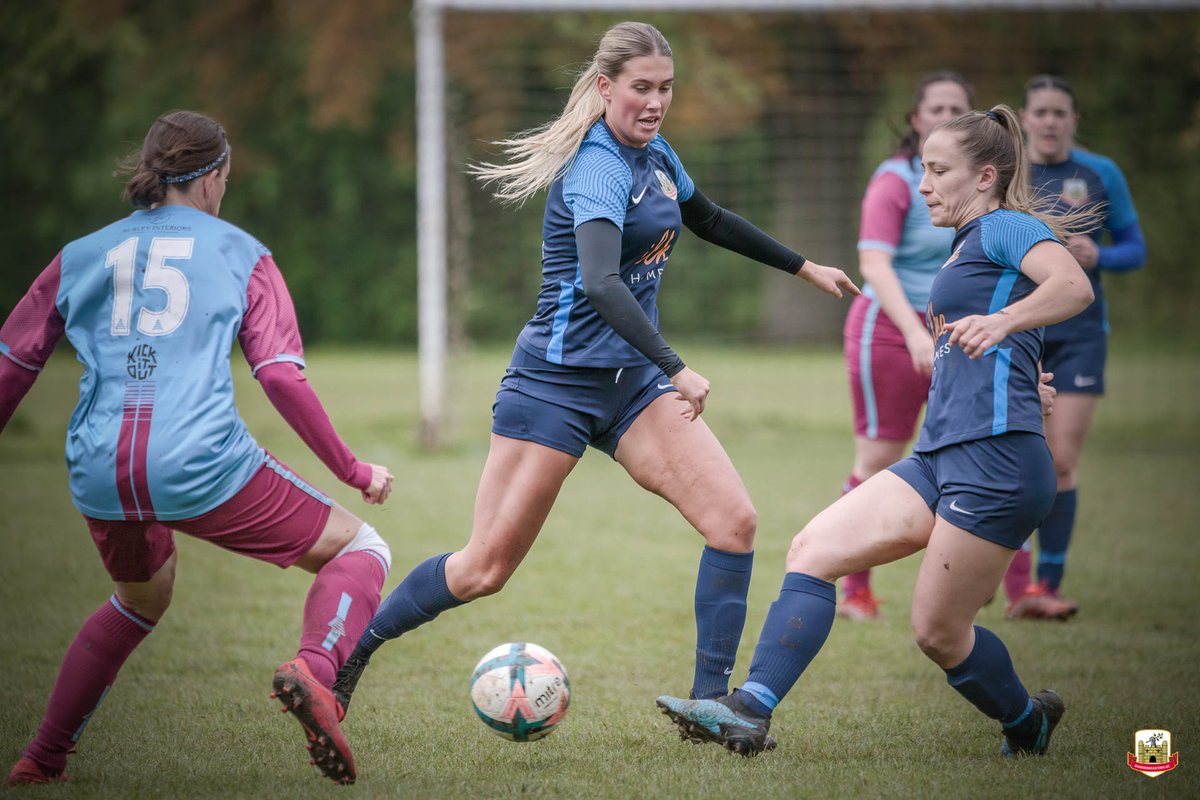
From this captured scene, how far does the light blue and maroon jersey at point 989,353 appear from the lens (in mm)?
3678

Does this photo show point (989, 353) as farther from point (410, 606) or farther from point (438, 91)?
point (438, 91)

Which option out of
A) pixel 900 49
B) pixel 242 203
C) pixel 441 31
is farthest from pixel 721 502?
pixel 242 203

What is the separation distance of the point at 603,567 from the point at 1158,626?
286cm

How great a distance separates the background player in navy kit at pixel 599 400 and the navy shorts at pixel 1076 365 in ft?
8.47

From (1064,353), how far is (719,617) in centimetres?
282

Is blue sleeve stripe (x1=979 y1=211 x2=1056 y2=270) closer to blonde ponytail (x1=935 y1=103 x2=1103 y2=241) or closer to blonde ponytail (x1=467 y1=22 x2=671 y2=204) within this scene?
blonde ponytail (x1=935 y1=103 x2=1103 y2=241)

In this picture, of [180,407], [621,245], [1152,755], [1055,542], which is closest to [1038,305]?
[621,245]

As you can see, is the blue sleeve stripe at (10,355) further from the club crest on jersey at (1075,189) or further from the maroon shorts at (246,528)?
the club crest on jersey at (1075,189)

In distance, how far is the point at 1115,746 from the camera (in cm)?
412

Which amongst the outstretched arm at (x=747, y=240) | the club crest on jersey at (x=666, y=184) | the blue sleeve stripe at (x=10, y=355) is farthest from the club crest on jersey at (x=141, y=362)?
the outstretched arm at (x=747, y=240)

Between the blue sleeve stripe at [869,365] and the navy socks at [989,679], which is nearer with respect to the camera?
the navy socks at [989,679]

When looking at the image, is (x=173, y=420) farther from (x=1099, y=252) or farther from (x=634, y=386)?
(x=1099, y=252)

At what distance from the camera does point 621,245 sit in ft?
13.0

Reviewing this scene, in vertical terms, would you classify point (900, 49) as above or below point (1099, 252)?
above
